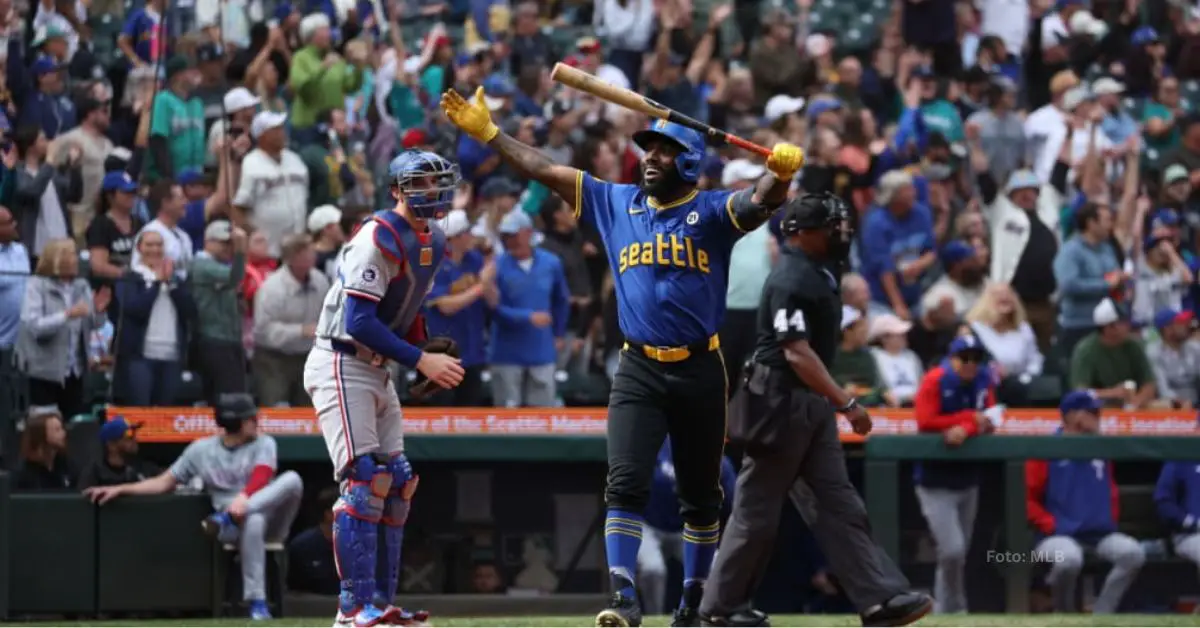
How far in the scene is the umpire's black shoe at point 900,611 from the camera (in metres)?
8.52

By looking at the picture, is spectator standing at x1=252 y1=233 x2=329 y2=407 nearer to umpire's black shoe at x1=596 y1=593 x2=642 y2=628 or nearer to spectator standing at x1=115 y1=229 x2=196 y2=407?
spectator standing at x1=115 y1=229 x2=196 y2=407

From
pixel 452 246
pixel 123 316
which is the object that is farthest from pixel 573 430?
pixel 123 316

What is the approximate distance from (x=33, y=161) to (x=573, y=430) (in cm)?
381

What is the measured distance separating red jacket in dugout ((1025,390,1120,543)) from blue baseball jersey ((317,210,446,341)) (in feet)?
16.2

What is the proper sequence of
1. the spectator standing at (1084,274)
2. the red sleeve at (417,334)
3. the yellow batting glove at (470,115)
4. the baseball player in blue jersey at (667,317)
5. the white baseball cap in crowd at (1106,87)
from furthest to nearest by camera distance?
the white baseball cap in crowd at (1106,87) → the spectator standing at (1084,274) → the red sleeve at (417,334) → the yellow batting glove at (470,115) → the baseball player in blue jersey at (667,317)

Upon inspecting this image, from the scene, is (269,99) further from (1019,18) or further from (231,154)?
(1019,18)

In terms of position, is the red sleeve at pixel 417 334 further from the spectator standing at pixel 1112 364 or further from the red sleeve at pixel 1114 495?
the spectator standing at pixel 1112 364

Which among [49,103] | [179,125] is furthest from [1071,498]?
[49,103]

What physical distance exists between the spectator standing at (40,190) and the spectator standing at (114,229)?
7.1 inches

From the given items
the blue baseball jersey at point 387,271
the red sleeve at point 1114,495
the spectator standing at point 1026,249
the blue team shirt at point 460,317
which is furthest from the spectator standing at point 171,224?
the spectator standing at point 1026,249

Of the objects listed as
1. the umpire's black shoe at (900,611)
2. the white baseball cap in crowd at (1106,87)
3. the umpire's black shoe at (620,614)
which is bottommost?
the umpire's black shoe at (900,611)

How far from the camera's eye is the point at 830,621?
1025 cm

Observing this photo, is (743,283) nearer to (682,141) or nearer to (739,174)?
(739,174)

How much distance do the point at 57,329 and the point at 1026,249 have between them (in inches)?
277
